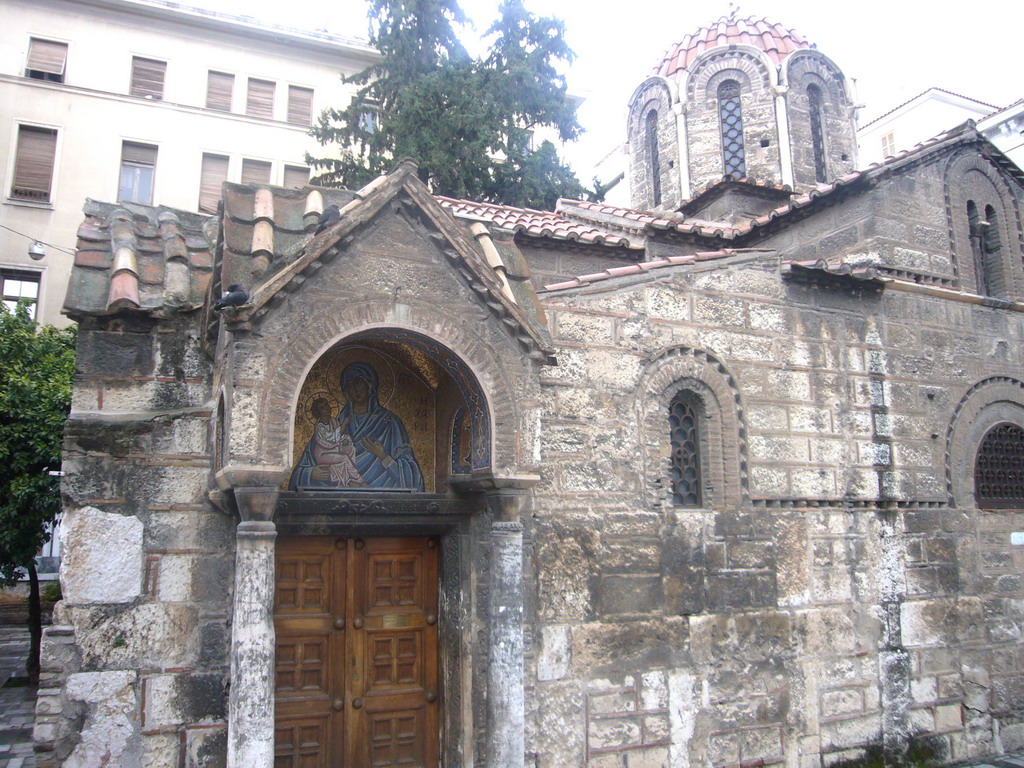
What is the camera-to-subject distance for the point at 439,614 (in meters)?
6.22

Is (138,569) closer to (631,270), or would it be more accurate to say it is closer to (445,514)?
(445,514)

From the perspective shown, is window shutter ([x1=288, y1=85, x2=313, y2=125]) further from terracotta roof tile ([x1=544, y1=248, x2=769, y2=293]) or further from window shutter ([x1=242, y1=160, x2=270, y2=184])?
terracotta roof tile ([x1=544, y1=248, x2=769, y2=293])

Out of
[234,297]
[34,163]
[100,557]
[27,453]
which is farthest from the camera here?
[34,163]

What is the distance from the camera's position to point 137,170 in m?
20.7

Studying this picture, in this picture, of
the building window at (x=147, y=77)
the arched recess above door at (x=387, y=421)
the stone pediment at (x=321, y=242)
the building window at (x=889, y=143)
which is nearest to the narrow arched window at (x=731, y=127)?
the stone pediment at (x=321, y=242)

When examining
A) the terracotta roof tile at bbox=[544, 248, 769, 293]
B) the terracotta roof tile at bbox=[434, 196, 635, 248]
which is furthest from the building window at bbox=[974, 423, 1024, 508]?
the terracotta roof tile at bbox=[434, 196, 635, 248]

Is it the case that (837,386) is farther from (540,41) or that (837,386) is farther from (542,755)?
(540,41)

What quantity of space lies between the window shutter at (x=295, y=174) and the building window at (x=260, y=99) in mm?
1557

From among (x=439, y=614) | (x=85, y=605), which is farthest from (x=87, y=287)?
(x=439, y=614)

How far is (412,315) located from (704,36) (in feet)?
35.5

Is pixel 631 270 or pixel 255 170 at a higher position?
pixel 255 170

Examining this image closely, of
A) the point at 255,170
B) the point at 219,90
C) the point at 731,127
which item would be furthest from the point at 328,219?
the point at 219,90

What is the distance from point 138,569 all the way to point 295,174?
1864cm

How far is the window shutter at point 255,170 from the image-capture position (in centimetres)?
2166
